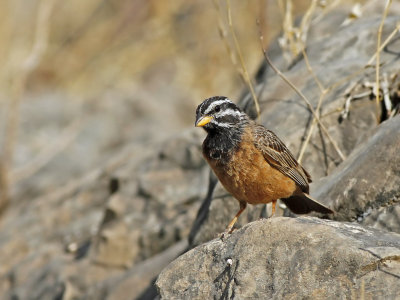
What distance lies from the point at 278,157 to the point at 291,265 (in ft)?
7.07

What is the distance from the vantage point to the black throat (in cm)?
640

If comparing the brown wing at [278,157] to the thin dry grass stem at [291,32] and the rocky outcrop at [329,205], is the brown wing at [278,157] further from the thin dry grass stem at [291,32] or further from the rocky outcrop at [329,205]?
the thin dry grass stem at [291,32]

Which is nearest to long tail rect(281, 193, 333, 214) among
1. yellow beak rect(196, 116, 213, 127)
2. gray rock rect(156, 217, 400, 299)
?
yellow beak rect(196, 116, 213, 127)

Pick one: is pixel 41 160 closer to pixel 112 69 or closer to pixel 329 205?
pixel 112 69

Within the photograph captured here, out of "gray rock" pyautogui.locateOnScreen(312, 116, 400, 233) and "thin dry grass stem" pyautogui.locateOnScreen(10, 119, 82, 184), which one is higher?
"thin dry grass stem" pyautogui.locateOnScreen(10, 119, 82, 184)

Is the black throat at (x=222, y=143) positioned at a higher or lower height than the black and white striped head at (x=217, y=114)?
lower

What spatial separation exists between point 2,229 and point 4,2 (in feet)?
26.8

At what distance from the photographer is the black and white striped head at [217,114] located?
6.47 metres

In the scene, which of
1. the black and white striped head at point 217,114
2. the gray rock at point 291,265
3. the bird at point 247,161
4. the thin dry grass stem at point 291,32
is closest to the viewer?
the gray rock at point 291,265

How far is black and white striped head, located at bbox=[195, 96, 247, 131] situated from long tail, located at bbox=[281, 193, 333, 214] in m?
0.89

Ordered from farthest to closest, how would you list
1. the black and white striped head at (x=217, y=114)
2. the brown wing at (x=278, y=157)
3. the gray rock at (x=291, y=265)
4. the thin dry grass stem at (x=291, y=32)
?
the thin dry grass stem at (x=291, y=32) → the brown wing at (x=278, y=157) → the black and white striped head at (x=217, y=114) → the gray rock at (x=291, y=265)

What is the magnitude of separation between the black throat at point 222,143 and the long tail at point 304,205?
2.57 feet

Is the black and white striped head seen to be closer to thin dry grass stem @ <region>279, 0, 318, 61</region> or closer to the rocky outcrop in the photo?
the rocky outcrop

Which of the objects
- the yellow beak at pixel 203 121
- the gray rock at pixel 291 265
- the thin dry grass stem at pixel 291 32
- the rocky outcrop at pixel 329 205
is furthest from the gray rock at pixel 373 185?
the thin dry grass stem at pixel 291 32
